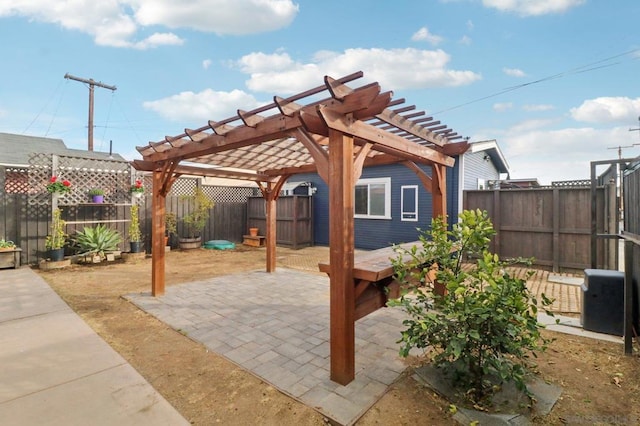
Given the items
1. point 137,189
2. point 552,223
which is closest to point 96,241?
point 137,189

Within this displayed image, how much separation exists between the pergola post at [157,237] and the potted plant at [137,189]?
445 cm

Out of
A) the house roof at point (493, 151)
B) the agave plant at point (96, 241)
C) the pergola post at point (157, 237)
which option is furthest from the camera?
the house roof at point (493, 151)

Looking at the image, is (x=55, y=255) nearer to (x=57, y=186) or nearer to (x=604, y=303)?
(x=57, y=186)

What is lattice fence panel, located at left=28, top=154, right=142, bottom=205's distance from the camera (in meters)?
7.04

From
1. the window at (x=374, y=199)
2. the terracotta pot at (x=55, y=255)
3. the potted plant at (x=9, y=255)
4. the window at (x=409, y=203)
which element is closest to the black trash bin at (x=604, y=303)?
the window at (x=409, y=203)

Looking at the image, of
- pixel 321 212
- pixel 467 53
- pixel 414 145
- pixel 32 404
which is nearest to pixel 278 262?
pixel 321 212

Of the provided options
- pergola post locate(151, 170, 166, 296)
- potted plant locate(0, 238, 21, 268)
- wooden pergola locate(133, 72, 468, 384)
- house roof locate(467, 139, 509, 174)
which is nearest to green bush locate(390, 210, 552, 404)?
wooden pergola locate(133, 72, 468, 384)

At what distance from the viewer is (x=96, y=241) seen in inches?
294

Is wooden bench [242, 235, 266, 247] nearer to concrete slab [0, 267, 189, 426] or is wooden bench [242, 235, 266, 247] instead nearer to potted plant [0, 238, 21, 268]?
potted plant [0, 238, 21, 268]

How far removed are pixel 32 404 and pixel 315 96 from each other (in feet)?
9.99

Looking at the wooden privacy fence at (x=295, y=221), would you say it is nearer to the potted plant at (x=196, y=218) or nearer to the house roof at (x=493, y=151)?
the potted plant at (x=196, y=218)

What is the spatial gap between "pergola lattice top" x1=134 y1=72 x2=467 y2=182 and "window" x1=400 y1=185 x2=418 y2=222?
3891 millimetres

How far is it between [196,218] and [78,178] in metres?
3.37

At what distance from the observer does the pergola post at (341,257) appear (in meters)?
2.28
